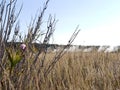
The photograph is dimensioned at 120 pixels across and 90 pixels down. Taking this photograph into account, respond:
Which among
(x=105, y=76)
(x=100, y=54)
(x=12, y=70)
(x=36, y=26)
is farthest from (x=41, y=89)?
(x=100, y=54)

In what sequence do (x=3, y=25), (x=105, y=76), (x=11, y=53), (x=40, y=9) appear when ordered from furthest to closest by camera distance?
(x=105, y=76) → (x=40, y=9) → (x=3, y=25) → (x=11, y=53)

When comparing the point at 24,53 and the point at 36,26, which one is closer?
the point at 24,53

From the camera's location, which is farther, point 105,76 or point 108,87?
point 105,76

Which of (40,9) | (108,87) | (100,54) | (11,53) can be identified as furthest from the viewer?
(100,54)

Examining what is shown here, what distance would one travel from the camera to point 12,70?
6.67ft

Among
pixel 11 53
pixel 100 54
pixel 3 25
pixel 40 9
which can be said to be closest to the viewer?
pixel 11 53

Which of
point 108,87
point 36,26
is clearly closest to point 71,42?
point 36,26

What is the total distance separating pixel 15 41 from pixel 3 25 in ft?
1.01

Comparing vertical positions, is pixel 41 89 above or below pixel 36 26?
below

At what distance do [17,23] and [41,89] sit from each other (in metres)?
0.49

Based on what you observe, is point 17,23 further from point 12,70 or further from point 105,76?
point 105,76

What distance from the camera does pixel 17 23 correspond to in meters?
2.33

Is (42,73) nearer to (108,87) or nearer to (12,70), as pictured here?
(12,70)

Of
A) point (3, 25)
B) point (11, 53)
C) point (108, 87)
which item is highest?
point (3, 25)
